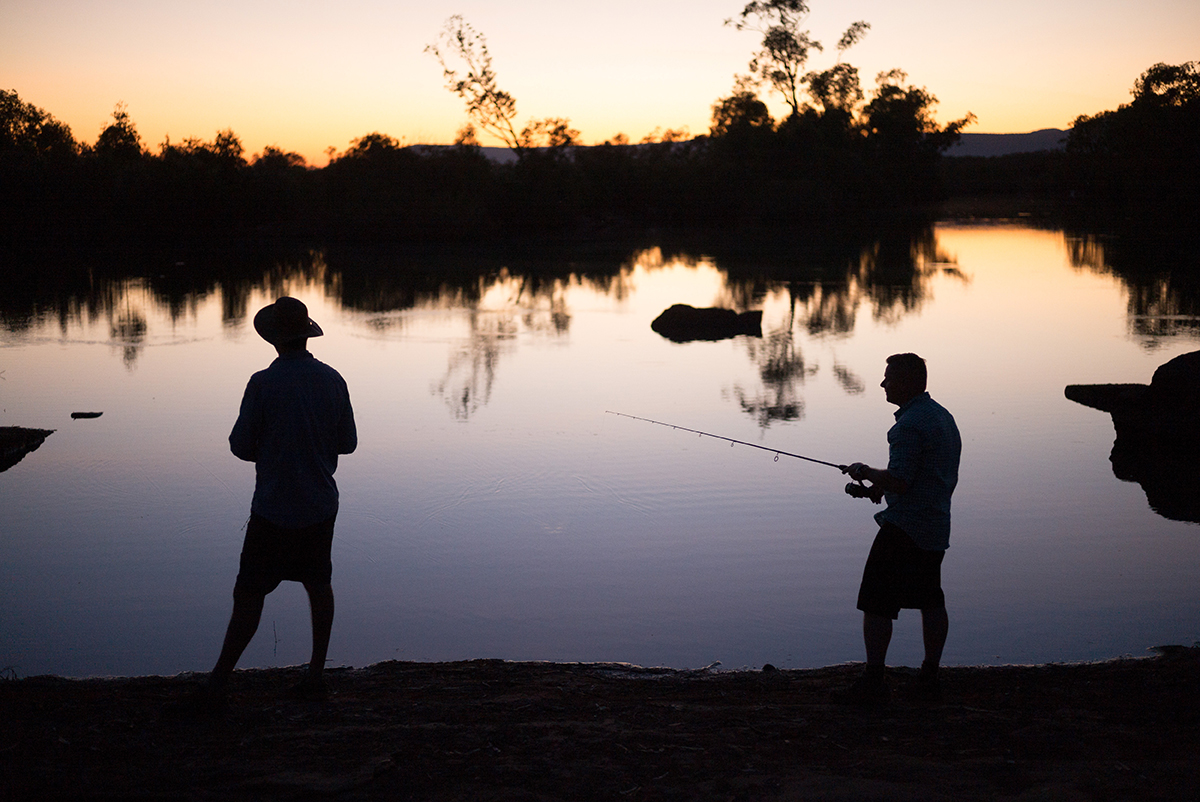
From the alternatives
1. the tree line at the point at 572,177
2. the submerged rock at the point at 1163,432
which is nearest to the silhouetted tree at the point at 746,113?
the tree line at the point at 572,177

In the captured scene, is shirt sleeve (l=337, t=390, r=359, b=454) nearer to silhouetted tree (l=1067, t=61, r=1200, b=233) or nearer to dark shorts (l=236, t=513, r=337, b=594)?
dark shorts (l=236, t=513, r=337, b=594)

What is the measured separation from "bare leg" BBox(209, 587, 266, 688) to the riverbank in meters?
0.17

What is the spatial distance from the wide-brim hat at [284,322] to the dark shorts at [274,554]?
68 centimetres

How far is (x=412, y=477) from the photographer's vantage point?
8.41 m

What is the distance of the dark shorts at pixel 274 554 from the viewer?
365cm

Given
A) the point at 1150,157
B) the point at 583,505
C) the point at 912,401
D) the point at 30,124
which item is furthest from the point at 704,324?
the point at 30,124

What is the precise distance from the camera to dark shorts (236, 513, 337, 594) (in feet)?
12.0

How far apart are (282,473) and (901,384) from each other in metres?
2.36

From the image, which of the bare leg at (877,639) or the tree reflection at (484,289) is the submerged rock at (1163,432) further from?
the bare leg at (877,639)

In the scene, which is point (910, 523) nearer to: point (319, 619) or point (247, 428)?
point (319, 619)

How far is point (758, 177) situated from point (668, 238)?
1195 cm

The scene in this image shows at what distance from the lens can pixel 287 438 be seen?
3.63m

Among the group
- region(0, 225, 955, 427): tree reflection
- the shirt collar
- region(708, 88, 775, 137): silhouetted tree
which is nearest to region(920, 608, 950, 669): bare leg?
the shirt collar

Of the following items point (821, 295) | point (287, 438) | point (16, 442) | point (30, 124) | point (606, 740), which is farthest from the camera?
point (30, 124)
